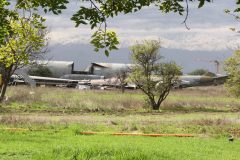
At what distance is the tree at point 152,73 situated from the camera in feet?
130

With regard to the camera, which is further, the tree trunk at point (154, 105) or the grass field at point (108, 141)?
the tree trunk at point (154, 105)

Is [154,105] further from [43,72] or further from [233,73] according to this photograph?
[43,72]

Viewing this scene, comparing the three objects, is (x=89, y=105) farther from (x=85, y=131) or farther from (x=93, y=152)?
(x=93, y=152)

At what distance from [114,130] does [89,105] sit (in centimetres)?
1441

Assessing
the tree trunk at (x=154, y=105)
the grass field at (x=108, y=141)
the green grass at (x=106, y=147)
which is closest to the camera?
the green grass at (x=106, y=147)

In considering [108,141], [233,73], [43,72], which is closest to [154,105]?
[233,73]

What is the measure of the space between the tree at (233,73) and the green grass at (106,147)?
788 inches

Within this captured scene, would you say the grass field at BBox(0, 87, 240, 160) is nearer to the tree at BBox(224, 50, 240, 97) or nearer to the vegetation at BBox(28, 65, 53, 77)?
the tree at BBox(224, 50, 240, 97)

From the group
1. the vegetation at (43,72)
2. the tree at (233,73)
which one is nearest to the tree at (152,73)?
the tree at (233,73)

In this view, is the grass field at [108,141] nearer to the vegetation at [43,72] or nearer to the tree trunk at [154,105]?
the tree trunk at [154,105]

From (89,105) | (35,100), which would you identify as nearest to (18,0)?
(89,105)

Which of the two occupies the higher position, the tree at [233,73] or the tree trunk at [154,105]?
the tree at [233,73]

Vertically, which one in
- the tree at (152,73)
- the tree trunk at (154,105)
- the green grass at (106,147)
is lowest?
the green grass at (106,147)

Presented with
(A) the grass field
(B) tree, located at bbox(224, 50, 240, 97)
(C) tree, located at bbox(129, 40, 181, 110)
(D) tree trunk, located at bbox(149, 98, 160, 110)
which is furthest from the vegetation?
(A) the grass field
